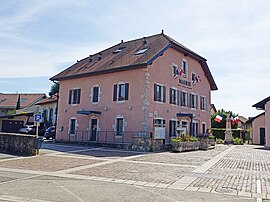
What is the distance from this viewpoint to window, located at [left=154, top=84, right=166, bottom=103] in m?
22.4

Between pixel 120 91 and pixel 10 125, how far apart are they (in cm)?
1823

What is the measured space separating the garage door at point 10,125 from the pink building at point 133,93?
9500 millimetres

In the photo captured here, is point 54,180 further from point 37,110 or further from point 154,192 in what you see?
point 37,110

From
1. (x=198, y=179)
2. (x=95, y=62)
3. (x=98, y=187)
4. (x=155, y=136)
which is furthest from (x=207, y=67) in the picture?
(x=98, y=187)

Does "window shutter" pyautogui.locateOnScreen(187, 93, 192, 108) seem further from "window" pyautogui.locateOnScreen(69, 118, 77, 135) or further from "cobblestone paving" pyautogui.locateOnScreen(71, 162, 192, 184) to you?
"cobblestone paving" pyautogui.locateOnScreen(71, 162, 192, 184)

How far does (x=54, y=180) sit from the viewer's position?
846 centimetres

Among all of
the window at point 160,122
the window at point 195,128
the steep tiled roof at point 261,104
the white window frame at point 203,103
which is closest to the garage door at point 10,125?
the window at point 160,122

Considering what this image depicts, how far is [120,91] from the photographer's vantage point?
22.9 metres

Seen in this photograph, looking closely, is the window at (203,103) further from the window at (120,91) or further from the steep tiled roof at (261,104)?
the window at (120,91)

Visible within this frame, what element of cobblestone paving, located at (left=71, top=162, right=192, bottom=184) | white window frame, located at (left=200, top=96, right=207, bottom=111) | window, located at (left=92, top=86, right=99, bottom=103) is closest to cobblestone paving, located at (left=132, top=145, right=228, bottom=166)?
cobblestone paving, located at (left=71, top=162, right=192, bottom=184)

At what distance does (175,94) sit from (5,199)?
65.7 ft

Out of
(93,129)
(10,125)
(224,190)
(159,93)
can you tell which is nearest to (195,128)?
(159,93)

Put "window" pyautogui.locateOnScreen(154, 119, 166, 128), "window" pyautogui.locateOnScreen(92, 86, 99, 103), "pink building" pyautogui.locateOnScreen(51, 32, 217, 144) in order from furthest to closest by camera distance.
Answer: "window" pyautogui.locateOnScreen(92, 86, 99, 103) → "window" pyautogui.locateOnScreen(154, 119, 166, 128) → "pink building" pyautogui.locateOnScreen(51, 32, 217, 144)

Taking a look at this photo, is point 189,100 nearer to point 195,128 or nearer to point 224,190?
point 195,128
